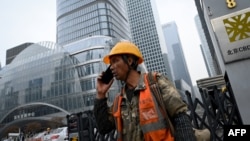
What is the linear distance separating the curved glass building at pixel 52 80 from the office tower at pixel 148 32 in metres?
82.5

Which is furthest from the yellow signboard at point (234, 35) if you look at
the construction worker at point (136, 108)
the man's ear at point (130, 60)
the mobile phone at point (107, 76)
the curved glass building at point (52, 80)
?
the curved glass building at point (52, 80)

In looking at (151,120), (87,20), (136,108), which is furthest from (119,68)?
(87,20)

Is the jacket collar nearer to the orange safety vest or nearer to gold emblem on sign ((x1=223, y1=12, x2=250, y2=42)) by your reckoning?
the orange safety vest

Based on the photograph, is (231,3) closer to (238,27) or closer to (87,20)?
(238,27)

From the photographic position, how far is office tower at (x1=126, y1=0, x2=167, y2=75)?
149 metres

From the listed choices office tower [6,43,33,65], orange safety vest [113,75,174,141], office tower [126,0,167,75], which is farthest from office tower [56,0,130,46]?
orange safety vest [113,75,174,141]

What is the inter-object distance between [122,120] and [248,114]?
3.56 meters

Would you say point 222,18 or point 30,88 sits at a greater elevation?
point 30,88

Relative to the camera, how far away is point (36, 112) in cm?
6341

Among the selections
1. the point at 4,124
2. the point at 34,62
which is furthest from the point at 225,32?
the point at 4,124

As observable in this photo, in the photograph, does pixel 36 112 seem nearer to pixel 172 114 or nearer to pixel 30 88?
pixel 30 88

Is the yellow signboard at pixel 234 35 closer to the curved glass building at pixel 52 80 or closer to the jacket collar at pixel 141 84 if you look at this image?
the jacket collar at pixel 141 84

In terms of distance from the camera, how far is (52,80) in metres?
61.0

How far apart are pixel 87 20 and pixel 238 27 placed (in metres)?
103
